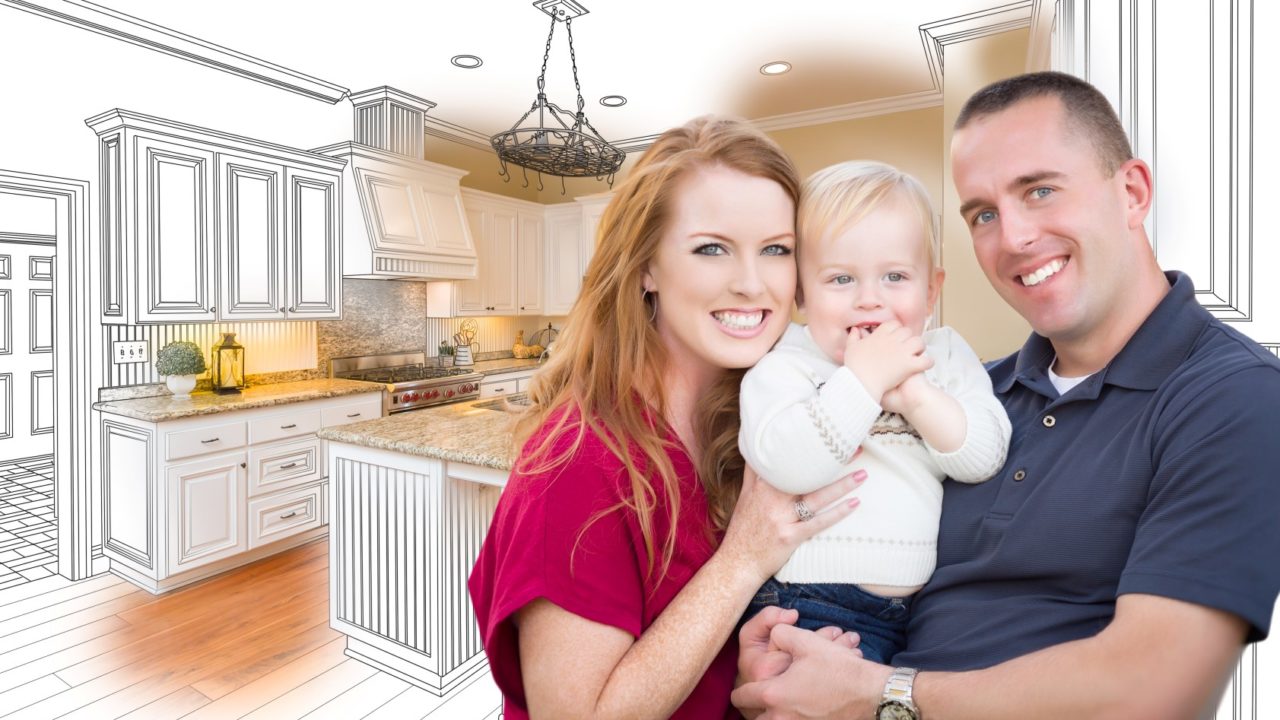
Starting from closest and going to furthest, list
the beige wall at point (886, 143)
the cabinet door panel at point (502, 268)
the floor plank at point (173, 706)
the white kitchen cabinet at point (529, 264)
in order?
the floor plank at point (173, 706)
the beige wall at point (886, 143)
the cabinet door panel at point (502, 268)
the white kitchen cabinet at point (529, 264)

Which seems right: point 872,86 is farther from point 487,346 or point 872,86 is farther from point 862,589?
point 862,589

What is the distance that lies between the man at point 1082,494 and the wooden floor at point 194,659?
218 cm

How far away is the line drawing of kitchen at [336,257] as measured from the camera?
2.03m

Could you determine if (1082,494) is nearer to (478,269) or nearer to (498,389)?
(498,389)

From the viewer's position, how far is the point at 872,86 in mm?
4973

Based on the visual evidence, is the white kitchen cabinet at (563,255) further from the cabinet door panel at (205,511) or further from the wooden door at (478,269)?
the cabinet door panel at (205,511)

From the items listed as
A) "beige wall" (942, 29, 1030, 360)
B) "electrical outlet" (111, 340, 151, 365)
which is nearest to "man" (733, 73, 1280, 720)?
"beige wall" (942, 29, 1030, 360)

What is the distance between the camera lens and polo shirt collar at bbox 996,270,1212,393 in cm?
97

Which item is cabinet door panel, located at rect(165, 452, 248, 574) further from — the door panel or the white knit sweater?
the door panel

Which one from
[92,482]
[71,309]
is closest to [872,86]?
[71,309]

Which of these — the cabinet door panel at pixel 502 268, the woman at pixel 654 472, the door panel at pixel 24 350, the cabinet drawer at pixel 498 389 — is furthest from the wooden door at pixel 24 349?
the woman at pixel 654 472

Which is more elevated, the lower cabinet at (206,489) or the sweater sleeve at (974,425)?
the sweater sleeve at (974,425)

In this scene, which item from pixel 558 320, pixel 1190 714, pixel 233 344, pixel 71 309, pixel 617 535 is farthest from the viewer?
pixel 558 320

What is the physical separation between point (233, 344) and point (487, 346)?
8.56 feet
